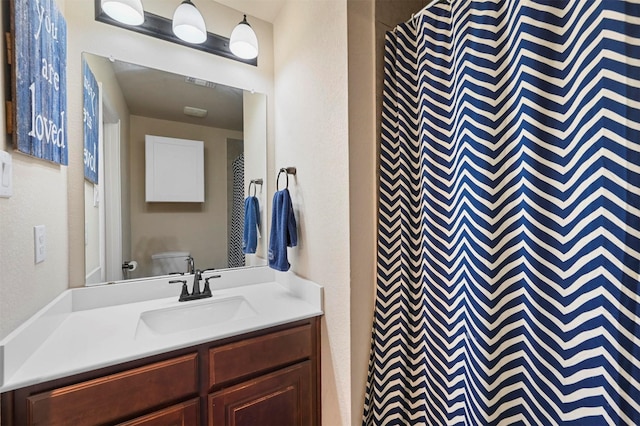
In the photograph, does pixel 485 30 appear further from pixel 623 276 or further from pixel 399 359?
pixel 399 359

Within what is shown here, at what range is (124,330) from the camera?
1042 millimetres

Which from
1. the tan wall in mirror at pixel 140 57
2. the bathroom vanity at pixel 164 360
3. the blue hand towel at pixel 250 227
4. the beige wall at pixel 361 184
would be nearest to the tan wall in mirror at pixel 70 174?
the tan wall in mirror at pixel 140 57

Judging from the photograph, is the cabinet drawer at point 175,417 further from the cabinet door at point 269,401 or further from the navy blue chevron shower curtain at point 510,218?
the navy blue chevron shower curtain at point 510,218

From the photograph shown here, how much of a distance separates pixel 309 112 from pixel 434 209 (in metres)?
0.77

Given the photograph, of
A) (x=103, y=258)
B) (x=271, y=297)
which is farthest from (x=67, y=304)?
(x=271, y=297)

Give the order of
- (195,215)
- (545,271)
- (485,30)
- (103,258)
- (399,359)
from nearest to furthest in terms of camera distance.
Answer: (545,271), (485,30), (399,359), (103,258), (195,215)

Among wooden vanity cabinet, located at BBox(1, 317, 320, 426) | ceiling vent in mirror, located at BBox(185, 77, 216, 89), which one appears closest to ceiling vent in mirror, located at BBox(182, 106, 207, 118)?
ceiling vent in mirror, located at BBox(185, 77, 216, 89)

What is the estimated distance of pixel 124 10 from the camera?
1237mm

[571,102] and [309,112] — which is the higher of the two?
[309,112]

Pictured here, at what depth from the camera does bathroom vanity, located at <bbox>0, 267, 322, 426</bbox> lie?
78 cm

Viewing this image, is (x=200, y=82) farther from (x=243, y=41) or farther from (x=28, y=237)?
(x=28, y=237)

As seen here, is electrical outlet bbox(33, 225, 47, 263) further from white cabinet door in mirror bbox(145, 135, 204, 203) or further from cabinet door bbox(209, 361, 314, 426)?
cabinet door bbox(209, 361, 314, 426)


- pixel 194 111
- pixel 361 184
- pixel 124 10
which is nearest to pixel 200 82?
pixel 194 111

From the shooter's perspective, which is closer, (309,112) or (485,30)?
(485,30)
